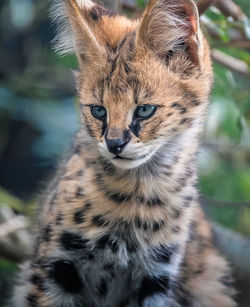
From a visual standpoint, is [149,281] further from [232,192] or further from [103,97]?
[232,192]

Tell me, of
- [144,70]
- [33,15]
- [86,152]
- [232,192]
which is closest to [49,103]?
[33,15]

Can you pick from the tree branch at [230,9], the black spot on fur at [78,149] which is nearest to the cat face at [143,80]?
the black spot on fur at [78,149]

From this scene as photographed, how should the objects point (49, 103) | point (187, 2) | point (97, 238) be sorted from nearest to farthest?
point (187, 2)
point (97, 238)
point (49, 103)

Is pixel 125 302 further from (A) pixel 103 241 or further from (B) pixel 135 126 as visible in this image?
(B) pixel 135 126

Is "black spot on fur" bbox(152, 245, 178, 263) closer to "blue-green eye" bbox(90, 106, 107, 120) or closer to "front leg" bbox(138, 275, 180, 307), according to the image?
"front leg" bbox(138, 275, 180, 307)

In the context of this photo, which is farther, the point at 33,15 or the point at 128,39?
the point at 33,15

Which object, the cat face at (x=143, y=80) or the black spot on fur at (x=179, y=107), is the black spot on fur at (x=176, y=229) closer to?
the cat face at (x=143, y=80)

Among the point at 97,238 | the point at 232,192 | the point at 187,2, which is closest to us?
the point at 187,2
